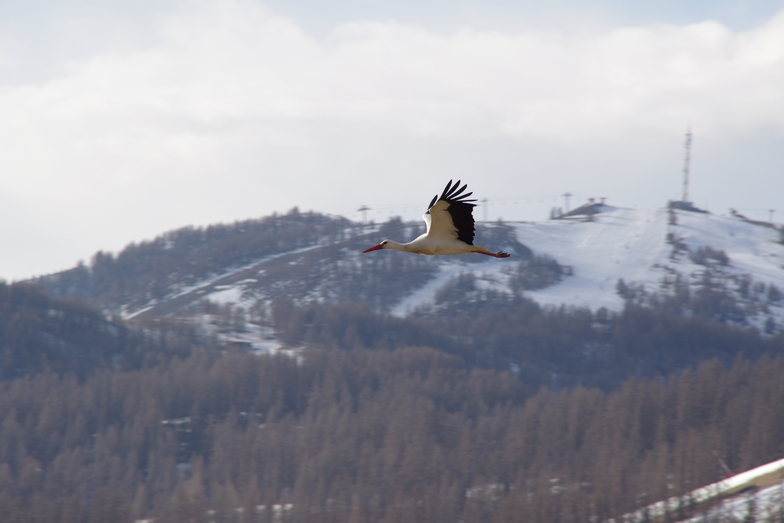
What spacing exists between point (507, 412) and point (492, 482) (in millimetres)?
32259

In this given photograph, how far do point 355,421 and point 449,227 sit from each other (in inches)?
4739

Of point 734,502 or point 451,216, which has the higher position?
point 451,216

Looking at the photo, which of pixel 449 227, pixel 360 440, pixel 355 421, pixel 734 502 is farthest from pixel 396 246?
pixel 355 421

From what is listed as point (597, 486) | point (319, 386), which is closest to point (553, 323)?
point (319, 386)

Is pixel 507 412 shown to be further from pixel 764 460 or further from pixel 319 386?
pixel 764 460

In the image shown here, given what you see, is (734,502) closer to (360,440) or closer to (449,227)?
(360,440)

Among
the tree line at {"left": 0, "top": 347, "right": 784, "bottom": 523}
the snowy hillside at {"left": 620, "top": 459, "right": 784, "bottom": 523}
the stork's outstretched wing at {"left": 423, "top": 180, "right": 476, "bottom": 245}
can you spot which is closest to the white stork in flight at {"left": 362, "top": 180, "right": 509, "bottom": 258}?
the stork's outstretched wing at {"left": 423, "top": 180, "right": 476, "bottom": 245}

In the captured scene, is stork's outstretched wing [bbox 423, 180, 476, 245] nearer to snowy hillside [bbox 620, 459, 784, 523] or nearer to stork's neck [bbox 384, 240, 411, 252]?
stork's neck [bbox 384, 240, 411, 252]

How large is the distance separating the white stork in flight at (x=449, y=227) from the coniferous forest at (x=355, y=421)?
248 ft

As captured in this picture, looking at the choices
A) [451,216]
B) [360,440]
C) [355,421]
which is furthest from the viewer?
[355,421]

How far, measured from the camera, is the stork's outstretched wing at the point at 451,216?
2433cm

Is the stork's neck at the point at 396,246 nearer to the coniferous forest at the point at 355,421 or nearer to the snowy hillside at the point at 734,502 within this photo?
the snowy hillside at the point at 734,502

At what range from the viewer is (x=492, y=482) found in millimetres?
119688

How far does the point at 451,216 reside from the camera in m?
24.6
